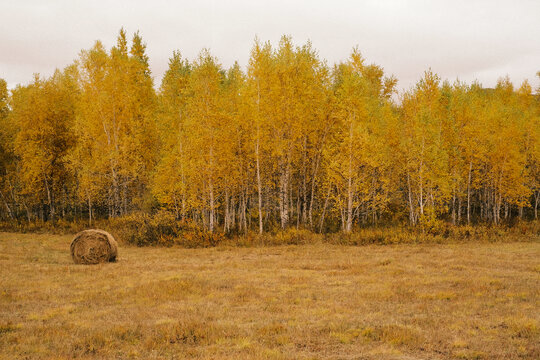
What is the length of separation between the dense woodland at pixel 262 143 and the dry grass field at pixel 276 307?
852 centimetres

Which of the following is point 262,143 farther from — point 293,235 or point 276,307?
point 276,307

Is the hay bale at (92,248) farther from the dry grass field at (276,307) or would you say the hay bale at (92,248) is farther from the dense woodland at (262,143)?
the dense woodland at (262,143)

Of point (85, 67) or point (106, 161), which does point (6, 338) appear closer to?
point (106, 161)

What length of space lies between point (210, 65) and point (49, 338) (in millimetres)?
20522

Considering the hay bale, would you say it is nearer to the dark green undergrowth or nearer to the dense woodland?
the dark green undergrowth

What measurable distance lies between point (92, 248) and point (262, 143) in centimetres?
1249

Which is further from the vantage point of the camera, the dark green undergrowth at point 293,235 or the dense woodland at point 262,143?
the dense woodland at point 262,143

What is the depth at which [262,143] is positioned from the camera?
25.9 m

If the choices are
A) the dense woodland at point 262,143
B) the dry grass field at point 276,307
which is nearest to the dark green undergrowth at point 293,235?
the dense woodland at point 262,143

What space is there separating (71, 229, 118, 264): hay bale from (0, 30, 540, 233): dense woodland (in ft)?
23.9

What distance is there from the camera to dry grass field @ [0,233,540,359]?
25.4 feet

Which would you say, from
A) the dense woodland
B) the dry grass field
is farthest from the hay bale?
the dense woodland

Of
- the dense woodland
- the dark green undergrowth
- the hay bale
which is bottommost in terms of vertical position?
the dark green undergrowth

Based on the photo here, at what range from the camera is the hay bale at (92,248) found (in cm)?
1803
